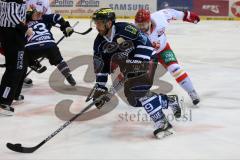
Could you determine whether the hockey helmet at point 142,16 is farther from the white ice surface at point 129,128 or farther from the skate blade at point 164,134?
the skate blade at point 164,134

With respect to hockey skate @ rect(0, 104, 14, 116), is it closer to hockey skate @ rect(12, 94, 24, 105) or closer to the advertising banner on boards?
hockey skate @ rect(12, 94, 24, 105)

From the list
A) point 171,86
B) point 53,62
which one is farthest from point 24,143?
point 171,86

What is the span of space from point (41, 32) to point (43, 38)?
0.07m

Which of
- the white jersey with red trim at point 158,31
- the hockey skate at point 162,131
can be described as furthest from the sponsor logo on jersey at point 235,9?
the hockey skate at point 162,131

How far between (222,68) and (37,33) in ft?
9.09

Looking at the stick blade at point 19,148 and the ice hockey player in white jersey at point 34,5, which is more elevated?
the ice hockey player in white jersey at point 34,5

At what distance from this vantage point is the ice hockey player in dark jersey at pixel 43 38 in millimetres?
5941

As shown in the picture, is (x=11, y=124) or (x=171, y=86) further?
(x=171, y=86)

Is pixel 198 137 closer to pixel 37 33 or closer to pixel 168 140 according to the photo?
pixel 168 140

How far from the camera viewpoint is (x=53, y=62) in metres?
6.09

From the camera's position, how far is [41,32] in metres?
5.98

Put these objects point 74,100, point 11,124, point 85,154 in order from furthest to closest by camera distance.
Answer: point 74,100 → point 11,124 → point 85,154

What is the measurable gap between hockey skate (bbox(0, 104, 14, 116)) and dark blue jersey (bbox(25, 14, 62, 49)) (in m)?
1.19

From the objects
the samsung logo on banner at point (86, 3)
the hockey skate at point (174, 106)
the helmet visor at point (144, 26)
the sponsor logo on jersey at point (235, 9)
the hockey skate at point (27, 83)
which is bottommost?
the sponsor logo on jersey at point (235, 9)
